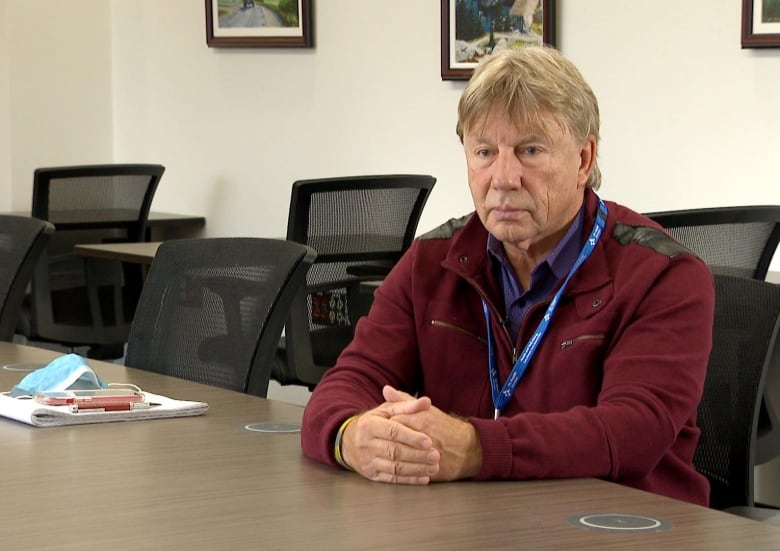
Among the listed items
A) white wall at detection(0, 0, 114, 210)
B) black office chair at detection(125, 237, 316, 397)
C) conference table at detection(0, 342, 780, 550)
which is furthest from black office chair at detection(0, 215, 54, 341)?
white wall at detection(0, 0, 114, 210)

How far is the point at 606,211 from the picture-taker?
2.07 m

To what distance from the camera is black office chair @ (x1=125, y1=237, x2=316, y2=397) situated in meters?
2.54

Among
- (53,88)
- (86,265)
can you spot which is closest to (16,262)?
(86,265)

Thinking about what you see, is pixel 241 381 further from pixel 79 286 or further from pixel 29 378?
pixel 79 286

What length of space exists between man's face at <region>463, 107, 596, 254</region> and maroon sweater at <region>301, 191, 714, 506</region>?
0.07 meters

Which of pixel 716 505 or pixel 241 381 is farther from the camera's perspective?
pixel 241 381

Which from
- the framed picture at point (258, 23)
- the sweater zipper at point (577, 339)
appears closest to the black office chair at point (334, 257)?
the framed picture at point (258, 23)

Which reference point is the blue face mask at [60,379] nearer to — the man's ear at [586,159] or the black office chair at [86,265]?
the man's ear at [586,159]

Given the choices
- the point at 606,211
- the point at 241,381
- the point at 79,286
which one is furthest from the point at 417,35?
the point at 606,211

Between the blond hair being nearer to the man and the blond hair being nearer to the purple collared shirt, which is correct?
the man

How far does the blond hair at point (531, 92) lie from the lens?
199 centimetres

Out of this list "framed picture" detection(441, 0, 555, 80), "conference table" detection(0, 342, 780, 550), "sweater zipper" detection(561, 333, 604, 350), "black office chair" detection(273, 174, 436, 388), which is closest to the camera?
"conference table" detection(0, 342, 780, 550)

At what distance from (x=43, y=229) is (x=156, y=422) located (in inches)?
50.8

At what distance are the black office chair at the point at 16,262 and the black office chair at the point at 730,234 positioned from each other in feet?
4.66
